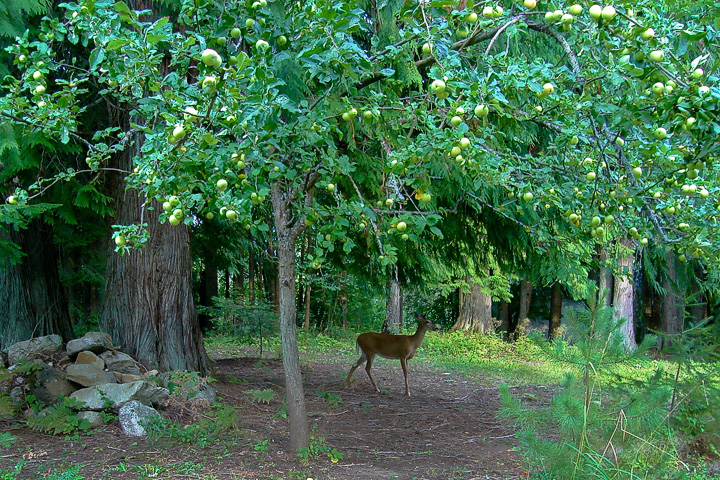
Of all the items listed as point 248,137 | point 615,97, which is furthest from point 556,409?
point 248,137

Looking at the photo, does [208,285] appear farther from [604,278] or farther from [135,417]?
[135,417]

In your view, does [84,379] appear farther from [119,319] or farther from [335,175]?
[335,175]

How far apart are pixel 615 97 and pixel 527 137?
258cm

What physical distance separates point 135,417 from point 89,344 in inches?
50.2

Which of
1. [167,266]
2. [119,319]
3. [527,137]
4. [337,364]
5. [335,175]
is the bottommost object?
[337,364]

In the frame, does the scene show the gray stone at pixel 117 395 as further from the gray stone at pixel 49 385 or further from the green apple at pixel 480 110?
the green apple at pixel 480 110

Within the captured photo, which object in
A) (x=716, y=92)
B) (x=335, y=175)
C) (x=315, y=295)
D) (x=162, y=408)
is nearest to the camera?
(x=716, y=92)

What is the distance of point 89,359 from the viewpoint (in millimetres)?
5992

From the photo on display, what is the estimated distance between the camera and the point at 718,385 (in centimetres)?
498

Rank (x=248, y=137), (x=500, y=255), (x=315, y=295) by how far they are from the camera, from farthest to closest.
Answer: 1. (x=315, y=295)
2. (x=500, y=255)
3. (x=248, y=137)

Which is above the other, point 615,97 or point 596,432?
point 615,97

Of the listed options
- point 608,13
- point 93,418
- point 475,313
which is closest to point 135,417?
point 93,418

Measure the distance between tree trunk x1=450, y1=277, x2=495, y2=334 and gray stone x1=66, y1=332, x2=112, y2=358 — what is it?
11.6m

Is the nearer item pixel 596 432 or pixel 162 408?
pixel 596 432
